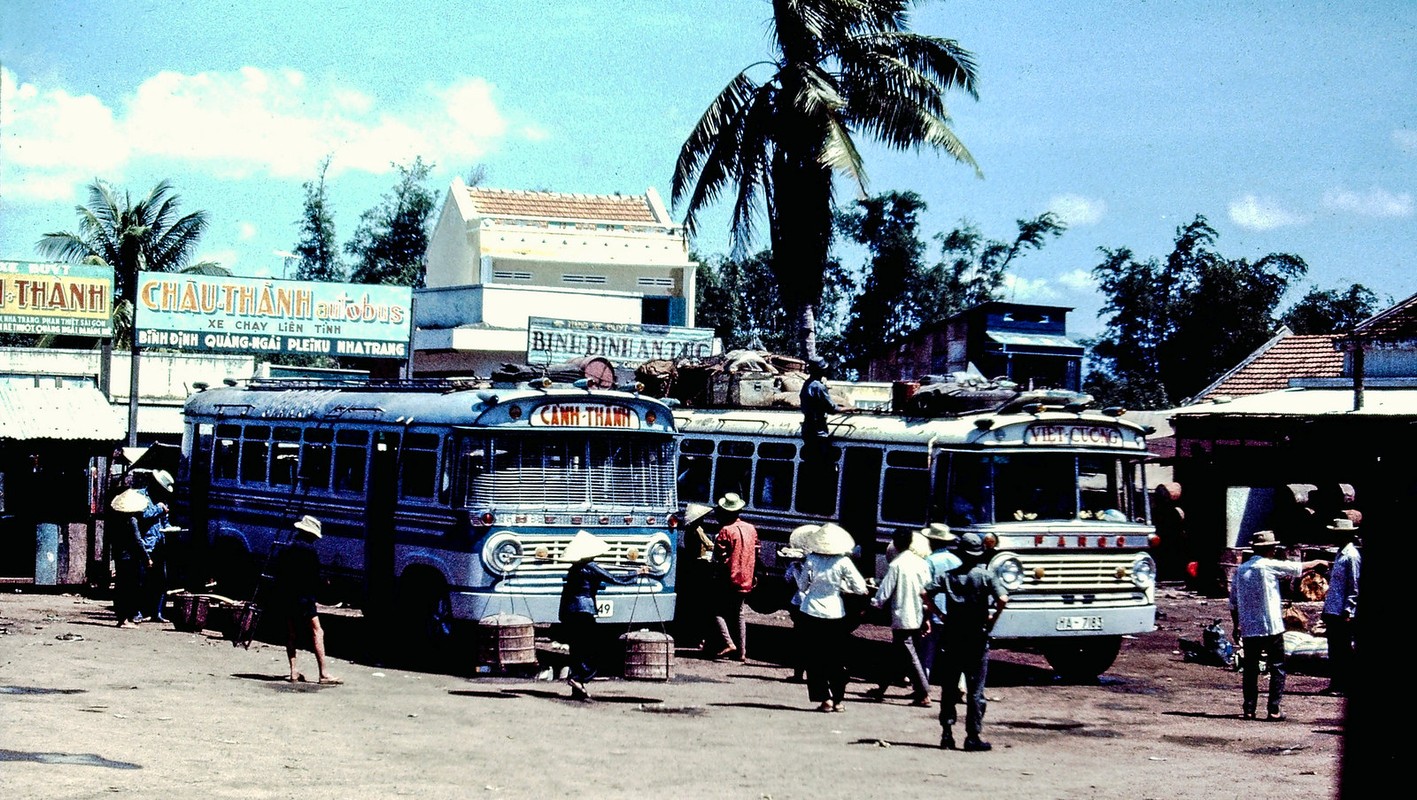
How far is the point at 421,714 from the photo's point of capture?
42.3ft

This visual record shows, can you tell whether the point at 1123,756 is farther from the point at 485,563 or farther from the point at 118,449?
the point at 118,449

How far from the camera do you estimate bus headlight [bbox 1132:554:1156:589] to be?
16.4m

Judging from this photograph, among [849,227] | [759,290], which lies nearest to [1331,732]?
[849,227]

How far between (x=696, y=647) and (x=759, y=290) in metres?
41.4

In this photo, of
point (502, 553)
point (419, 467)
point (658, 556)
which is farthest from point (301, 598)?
point (658, 556)

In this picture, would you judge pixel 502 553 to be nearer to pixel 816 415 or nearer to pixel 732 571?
pixel 732 571

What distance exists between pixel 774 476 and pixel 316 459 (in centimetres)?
556

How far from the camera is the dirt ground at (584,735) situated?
10.2 m

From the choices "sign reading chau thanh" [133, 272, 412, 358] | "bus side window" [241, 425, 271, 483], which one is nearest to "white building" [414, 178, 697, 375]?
"sign reading chau thanh" [133, 272, 412, 358]

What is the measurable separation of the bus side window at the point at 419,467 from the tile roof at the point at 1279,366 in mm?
24437

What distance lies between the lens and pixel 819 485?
18.5 m

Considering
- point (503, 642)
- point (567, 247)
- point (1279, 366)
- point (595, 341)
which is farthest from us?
point (567, 247)

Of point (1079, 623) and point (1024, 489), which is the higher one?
point (1024, 489)

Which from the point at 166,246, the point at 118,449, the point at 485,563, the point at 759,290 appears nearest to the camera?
the point at 485,563
